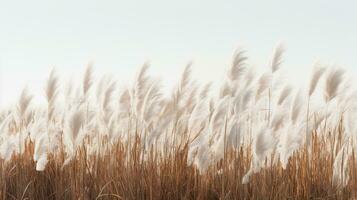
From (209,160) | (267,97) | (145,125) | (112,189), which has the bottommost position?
(112,189)

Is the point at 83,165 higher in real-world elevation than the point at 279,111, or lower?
lower

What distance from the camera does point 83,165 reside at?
159 inches

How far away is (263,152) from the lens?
3.08 m

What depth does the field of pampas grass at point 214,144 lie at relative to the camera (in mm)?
3352

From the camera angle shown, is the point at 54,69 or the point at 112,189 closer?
the point at 112,189

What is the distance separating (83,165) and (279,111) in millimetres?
1574

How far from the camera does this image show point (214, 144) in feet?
11.3

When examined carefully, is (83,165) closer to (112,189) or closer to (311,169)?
(112,189)

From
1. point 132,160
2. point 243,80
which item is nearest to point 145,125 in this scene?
point 132,160

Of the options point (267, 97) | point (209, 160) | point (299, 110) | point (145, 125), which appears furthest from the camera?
point (267, 97)

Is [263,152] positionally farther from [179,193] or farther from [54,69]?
[54,69]

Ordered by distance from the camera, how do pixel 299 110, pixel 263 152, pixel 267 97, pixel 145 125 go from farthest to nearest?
pixel 267 97 < pixel 145 125 < pixel 299 110 < pixel 263 152

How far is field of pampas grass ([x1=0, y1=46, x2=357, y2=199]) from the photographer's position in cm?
335

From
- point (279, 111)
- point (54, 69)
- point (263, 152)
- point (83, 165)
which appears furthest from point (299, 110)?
point (54, 69)
